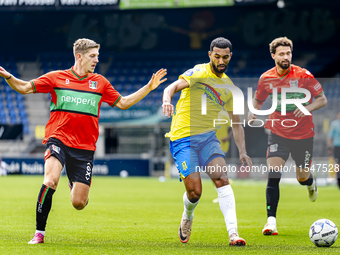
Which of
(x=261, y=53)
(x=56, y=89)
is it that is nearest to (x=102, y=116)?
(x=261, y=53)

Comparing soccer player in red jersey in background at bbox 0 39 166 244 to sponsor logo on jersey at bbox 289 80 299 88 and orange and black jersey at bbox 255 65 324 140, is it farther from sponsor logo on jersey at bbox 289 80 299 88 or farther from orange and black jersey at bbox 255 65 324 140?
sponsor logo on jersey at bbox 289 80 299 88

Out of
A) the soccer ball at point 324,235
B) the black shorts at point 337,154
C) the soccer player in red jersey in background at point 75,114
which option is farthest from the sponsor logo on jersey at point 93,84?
the black shorts at point 337,154

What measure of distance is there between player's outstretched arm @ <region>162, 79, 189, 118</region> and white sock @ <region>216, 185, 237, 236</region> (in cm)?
104

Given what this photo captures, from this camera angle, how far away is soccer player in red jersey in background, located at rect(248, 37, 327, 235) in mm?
6355

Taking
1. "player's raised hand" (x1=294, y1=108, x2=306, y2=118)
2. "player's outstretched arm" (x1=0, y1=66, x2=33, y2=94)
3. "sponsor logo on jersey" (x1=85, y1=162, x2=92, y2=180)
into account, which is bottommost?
"sponsor logo on jersey" (x1=85, y1=162, x2=92, y2=180)

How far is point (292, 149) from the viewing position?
6.63 m

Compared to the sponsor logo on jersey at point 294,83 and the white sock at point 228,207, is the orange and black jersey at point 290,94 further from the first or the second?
the white sock at point 228,207

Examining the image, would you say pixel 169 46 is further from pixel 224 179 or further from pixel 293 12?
pixel 224 179

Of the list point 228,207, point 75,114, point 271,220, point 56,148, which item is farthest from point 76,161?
point 271,220

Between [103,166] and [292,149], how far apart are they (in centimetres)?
1544

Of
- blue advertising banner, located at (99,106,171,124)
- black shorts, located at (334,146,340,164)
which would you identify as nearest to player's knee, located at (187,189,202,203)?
black shorts, located at (334,146,340,164)

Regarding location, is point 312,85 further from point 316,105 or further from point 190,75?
point 190,75

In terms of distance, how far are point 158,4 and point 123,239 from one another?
17507 millimetres

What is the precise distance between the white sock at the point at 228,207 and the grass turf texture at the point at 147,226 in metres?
0.22
